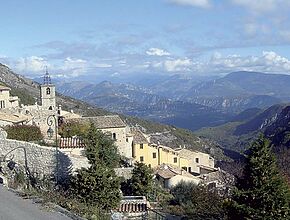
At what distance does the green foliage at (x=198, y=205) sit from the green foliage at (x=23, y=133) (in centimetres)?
827

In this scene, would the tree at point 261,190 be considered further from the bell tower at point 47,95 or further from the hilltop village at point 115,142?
the bell tower at point 47,95

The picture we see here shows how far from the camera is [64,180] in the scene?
19.4m

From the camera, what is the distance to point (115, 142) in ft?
127

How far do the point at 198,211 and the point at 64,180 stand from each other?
6497 millimetres

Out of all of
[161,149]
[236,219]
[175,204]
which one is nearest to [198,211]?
[175,204]

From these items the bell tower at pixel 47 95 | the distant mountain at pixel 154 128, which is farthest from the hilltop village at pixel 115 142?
the distant mountain at pixel 154 128

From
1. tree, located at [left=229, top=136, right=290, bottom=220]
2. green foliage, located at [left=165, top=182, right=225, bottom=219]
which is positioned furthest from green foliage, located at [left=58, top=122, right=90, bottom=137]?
tree, located at [left=229, top=136, right=290, bottom=220]

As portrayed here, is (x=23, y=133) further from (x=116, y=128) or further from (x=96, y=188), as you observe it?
(x=116, y=128)

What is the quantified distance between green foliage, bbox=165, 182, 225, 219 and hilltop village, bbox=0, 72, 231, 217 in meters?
2.83

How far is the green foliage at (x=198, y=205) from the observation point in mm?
21109

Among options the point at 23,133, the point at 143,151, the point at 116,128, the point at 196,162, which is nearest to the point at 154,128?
the point at 196,162

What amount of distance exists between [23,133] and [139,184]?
721 centimetres

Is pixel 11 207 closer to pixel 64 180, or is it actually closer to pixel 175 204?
pixel 64 180

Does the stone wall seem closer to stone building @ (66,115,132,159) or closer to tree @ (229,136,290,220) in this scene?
tree @ (229,136,290,220)
